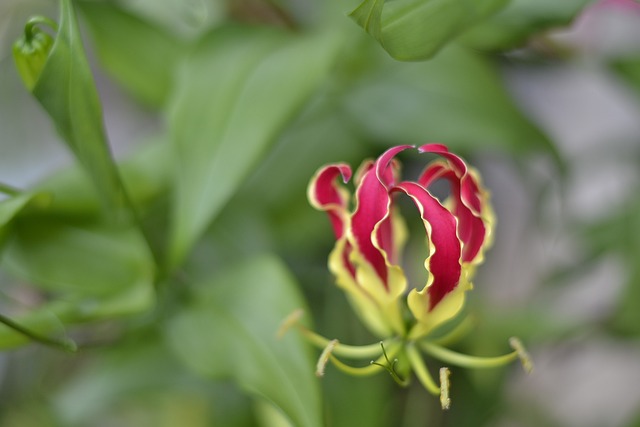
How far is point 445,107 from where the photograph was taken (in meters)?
0.98

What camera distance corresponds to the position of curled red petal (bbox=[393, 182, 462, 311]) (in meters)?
0.57

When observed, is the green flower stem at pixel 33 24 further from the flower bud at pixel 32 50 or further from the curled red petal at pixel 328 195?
the curled red petal at pixel 328 195

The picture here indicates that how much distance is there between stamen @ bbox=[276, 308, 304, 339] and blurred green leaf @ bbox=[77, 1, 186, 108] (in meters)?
0.39

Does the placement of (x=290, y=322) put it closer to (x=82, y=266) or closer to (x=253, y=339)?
(x=253, y=339)

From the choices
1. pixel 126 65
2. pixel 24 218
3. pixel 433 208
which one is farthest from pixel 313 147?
pixel 433 208

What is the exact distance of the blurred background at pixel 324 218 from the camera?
95 cm

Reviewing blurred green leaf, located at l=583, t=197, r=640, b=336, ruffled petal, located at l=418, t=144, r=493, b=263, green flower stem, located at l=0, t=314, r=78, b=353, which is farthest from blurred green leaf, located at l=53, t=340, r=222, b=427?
blurred green leaf, located at l=583, t=197, r=640, b=336

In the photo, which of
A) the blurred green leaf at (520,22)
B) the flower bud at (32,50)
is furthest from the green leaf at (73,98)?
the blurred green leaf at (520,22)

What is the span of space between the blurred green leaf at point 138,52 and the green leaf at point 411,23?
45 cm

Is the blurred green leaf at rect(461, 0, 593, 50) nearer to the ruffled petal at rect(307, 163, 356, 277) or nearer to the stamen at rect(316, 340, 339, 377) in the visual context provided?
the ruffled petal at rect(307, 163, 356, 277)

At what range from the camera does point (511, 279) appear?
1.64 meters

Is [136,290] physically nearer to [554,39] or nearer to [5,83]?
[5,83]

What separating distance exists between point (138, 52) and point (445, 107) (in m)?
0.38

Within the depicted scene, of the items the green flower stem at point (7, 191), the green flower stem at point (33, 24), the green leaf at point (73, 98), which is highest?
the green flower stem at point (33, 24)
